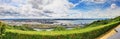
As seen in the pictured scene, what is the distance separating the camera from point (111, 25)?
10.2 ft

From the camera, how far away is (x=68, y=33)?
Result: 3.08 metres

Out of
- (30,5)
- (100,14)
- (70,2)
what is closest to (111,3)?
(100,14)

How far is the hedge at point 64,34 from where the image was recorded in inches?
120

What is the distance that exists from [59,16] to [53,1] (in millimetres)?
150

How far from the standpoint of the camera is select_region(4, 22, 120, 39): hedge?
3.04 meters

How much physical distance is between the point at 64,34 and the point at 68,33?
40 millimetres

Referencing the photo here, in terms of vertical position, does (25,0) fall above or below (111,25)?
above

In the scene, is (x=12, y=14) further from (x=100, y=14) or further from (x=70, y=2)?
(x=100, y=14)

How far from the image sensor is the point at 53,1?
315 centimetres

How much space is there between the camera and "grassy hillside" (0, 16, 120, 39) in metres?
3.04

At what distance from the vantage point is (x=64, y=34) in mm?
3062

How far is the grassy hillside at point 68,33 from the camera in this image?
3.04 meters

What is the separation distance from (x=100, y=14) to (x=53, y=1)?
1.50 ft

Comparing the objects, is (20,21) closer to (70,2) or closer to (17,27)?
(17,27)
